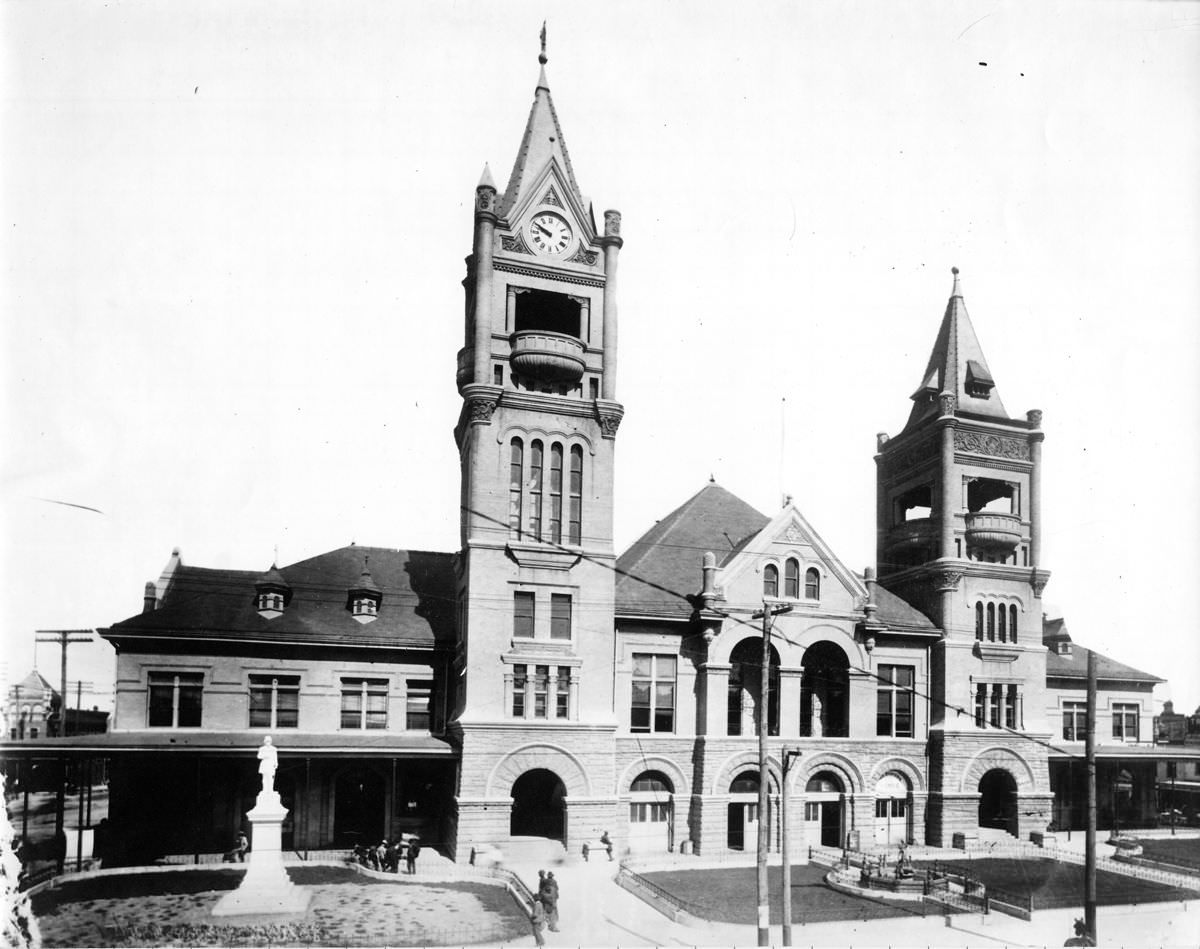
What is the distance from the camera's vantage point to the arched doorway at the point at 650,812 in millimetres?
34469

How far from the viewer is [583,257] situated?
115 feet

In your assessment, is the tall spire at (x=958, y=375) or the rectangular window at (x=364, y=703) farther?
the tall spire at (x=958, y=375)

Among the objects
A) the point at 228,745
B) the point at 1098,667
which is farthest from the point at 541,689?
the point at 1098,667

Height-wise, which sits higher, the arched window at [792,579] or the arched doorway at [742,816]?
the arched window at [792,579]

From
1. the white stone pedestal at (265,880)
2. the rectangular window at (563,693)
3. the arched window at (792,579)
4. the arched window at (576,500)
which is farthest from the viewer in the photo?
the arched window at (792,579)

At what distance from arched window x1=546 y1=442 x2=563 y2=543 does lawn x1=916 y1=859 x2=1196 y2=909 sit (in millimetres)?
16298

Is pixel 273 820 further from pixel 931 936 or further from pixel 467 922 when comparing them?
pixel 931 936

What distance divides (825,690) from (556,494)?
43.5 feet

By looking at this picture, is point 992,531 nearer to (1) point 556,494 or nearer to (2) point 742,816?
(2) point 742,816

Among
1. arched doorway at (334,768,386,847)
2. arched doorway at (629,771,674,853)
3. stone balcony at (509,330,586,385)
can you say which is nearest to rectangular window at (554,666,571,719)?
arched doorway at (629,771,674,853)

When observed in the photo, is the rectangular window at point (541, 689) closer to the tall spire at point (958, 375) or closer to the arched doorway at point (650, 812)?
the arched doorway at point (650, 812)

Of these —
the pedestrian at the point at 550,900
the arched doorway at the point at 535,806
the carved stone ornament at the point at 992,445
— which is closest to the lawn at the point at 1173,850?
the carved stone ornament at the point at 992,445

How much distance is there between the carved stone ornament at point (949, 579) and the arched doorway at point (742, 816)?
1067 cm

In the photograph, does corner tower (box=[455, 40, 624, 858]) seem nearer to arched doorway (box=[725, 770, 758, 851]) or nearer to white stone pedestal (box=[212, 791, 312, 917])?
arched doorway (box=[725, 770, 758, 851])
